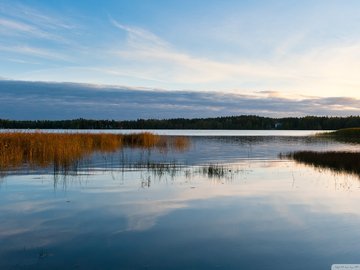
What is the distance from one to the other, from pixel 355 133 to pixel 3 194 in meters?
62.7

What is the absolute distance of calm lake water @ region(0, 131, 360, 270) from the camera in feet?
19.0

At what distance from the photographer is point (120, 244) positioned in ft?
20.9

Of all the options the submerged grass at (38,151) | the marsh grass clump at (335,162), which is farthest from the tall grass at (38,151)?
the marsh grass clump at (335,162)

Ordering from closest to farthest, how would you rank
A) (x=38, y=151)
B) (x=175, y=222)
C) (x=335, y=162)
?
(x=175, y=222)
(x=335, y=162)
(x=38, y=151)

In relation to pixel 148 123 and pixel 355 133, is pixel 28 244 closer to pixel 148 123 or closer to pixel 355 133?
pixel 355 133

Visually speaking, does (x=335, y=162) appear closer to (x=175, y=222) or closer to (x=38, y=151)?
(x=175, y=222)

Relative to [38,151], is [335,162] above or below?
below

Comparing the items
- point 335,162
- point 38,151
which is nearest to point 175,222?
point 335,162

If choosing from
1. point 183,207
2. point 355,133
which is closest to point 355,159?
point 183,207

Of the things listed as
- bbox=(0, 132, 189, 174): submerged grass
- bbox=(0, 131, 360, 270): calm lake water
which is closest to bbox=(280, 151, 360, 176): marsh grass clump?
bbox=(0, 131, 360, 270): calm lake water

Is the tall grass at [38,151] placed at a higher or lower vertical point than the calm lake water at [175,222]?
higher

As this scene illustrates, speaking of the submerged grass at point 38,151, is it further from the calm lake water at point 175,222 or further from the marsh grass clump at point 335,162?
the marsh grass clump at point 335,162

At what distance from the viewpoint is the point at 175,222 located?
25.7 ft

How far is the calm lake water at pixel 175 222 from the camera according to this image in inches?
228
